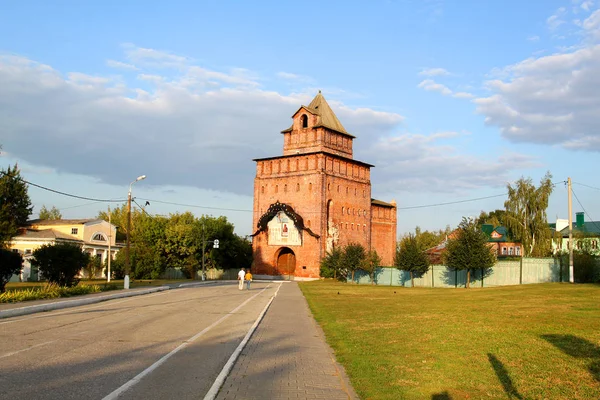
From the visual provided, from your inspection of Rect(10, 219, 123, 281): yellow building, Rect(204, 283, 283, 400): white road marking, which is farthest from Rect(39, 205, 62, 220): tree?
Rect(204, 283, 283, 400): white road marking

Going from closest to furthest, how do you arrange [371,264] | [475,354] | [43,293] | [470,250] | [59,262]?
[475,354], [43,293], [59,262], [470,250], [371,264]

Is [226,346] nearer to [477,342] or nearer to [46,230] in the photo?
[477,342]

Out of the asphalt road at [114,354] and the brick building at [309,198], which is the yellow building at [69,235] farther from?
the asphalt road at [114,354]

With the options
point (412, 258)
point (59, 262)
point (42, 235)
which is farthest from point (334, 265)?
point (42, 235)

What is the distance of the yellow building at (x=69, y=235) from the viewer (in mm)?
63438

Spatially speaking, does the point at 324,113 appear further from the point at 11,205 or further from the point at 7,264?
the point at 7,264

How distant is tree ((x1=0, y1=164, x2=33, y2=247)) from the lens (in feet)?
174

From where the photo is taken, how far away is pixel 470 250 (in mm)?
42906

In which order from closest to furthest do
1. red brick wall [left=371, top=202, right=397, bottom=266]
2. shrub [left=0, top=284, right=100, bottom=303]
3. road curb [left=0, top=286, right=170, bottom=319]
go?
road curb [left=0, top=286, right=170, bottom=319] → shrub [left=0, top=284, right=100, bottom=303] → red brick wall [left=371, top=202, right=397, bottom=266]

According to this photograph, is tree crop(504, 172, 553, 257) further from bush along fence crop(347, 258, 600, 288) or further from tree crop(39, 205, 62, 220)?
tree crop(39, 205, 62, 220)

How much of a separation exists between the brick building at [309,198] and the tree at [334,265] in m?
1.30

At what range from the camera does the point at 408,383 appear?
8.51m

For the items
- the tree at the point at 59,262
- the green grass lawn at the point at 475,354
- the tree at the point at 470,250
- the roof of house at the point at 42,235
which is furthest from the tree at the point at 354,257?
the green grass lawn at the point at 475,354

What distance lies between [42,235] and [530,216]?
55.8 meters
